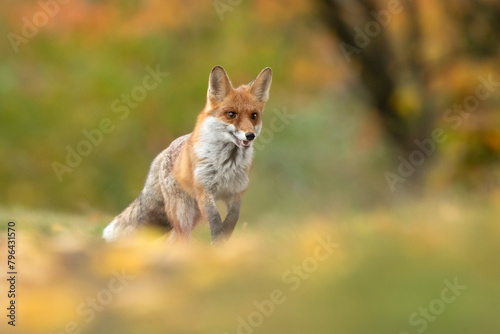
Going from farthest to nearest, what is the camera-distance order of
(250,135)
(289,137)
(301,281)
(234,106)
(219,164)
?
(289,137) < (219,164) < (234,106) < (250,135) < (301,281)

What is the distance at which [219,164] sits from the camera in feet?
17.5

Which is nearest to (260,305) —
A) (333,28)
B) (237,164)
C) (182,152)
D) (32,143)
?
(237,164)

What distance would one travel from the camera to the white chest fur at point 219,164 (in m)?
5.34

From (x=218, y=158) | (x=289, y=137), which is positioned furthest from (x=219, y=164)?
(x=289, y=137)

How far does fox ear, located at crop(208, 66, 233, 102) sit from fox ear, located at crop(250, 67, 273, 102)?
171 mm

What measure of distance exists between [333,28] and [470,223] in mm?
9228

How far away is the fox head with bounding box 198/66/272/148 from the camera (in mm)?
5160

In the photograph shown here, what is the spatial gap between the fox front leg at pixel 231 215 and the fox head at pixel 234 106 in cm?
47

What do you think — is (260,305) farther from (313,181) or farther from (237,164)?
(313,181)

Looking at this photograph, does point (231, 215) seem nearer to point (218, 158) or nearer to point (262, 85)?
point (218, 158)

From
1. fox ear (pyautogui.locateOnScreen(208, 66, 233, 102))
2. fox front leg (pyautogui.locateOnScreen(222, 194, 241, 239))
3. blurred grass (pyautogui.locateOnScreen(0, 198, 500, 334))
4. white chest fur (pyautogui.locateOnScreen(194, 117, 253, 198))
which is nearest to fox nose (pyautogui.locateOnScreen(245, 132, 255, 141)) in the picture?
white chest fur (pyautogui.locateOnScreen(194, 117, 253, 198))

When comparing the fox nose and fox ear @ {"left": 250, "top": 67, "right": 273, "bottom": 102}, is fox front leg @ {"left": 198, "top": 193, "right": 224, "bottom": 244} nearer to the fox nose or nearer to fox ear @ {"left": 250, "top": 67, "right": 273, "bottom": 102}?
the fox nose

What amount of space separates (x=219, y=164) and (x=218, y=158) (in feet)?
0.16

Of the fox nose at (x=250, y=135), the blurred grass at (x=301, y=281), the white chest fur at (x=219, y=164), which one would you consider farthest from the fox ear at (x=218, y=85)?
the blurred grass at (x=301, y=281)
